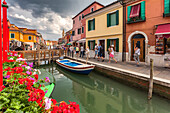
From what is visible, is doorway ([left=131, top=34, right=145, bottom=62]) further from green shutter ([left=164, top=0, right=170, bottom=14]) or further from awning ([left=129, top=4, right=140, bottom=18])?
green shutter ([left=164, top=0, right=170, bottom=14])

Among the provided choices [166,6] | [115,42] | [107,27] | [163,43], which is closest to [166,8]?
[166,6]

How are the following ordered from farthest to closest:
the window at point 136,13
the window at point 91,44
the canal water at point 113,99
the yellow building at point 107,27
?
the window at point 91,44 → the yellow building at point 107,27 → the window at point 136,13 → the canal water at point 113,99

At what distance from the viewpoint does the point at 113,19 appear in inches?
432

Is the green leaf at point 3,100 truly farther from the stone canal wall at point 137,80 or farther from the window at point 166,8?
the window at point 166,8

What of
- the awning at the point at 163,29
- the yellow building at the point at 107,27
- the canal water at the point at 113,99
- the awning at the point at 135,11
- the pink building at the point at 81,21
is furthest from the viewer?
the pink building at the point at 81,21

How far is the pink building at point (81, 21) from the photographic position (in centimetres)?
1673

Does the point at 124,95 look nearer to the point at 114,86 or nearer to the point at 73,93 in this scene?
the point at 114,86

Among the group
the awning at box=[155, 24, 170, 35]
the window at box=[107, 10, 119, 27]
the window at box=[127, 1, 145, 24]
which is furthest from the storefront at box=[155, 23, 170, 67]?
the window at box=[107, 10, 119, 27]

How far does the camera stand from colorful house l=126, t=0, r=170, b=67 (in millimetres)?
7043

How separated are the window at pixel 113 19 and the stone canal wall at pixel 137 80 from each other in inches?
230

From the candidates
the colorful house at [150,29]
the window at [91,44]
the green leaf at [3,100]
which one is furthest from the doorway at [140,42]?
the green leaf at [3,100]

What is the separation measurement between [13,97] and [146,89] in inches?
217

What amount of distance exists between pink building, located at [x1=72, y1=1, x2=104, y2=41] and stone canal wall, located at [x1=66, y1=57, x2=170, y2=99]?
12224 millimetres

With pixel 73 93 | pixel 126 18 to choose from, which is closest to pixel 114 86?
pixel 73 93
